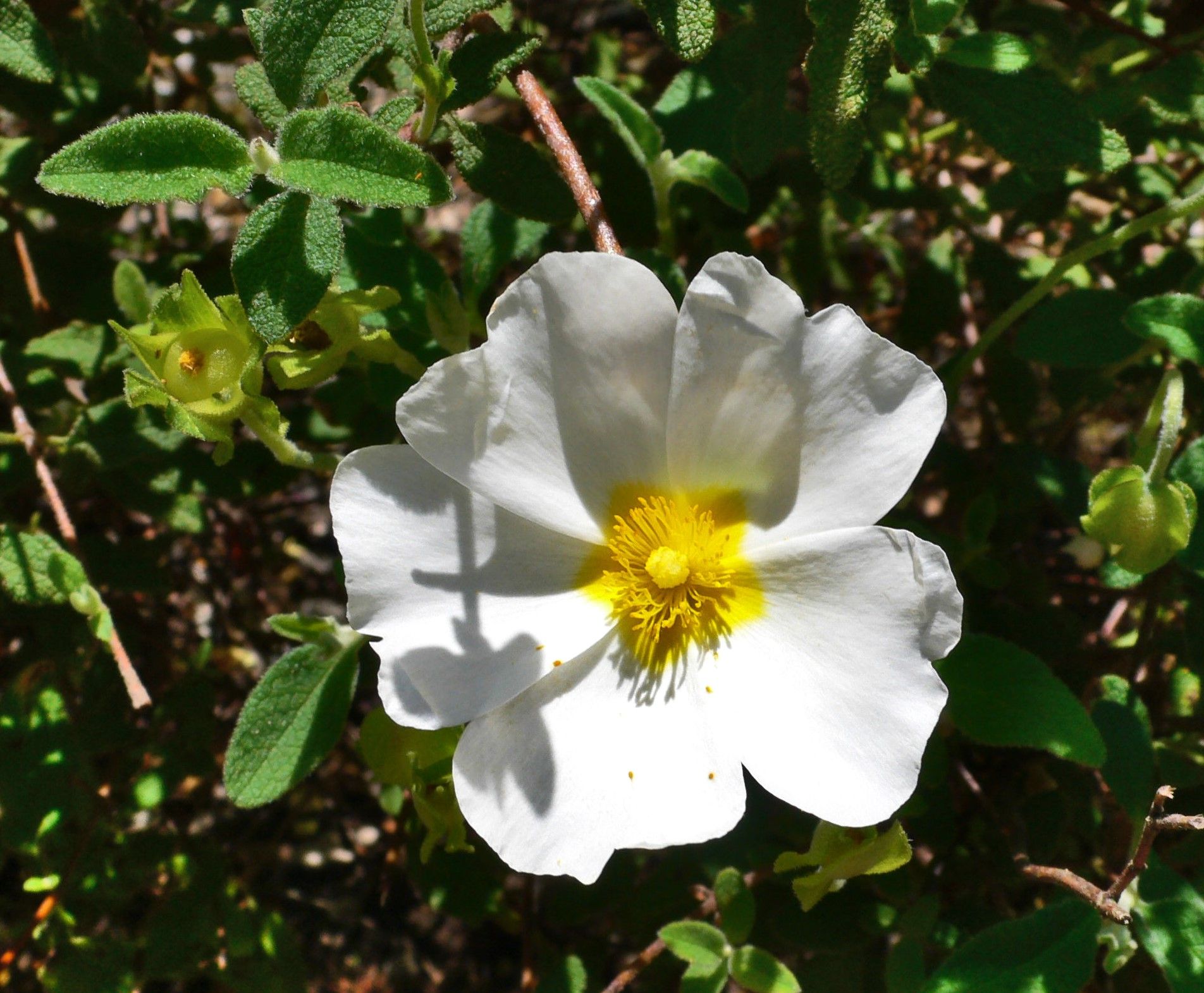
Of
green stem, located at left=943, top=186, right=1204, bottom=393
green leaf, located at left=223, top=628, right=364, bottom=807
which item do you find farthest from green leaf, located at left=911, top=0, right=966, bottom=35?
green leaf, located at left=223, top=628, right=364, bottom=807

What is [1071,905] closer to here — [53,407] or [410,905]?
[410,905]

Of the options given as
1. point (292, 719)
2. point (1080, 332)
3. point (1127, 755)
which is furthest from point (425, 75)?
point (1127, 755)

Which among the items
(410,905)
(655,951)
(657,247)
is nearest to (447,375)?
(657,247)

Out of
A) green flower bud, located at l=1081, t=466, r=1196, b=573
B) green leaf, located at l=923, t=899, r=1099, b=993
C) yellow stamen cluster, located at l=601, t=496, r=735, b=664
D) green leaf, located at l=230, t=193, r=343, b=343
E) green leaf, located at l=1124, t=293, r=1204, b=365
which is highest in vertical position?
green leaf, located at l=230, t=193, r=343, b=343

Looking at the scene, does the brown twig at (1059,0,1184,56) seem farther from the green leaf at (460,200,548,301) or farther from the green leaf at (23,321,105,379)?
the green leaf at (23,321,105,379)

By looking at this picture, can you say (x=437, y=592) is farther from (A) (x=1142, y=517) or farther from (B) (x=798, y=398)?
(A) (x=1142, y=517)
